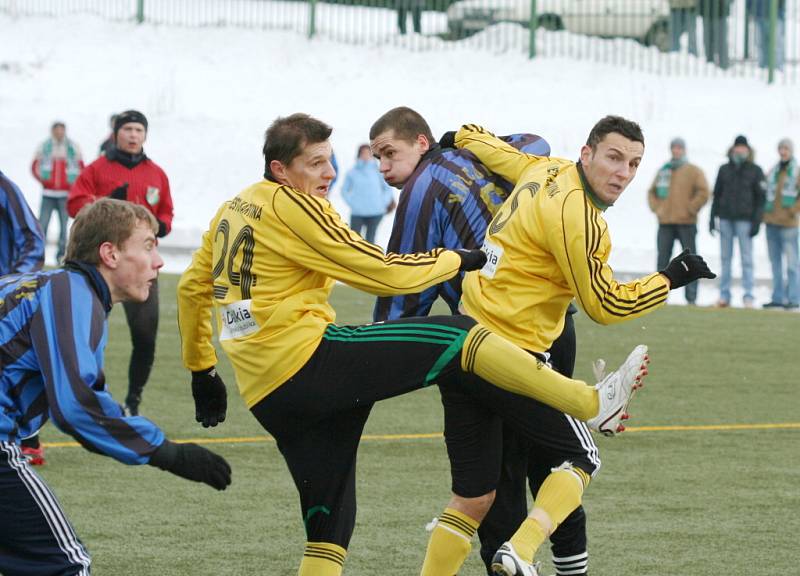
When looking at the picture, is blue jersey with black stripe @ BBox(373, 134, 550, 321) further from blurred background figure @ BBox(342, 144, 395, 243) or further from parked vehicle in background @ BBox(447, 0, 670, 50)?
parked vehicle in background @ BBox(447, 0, 670, 50)

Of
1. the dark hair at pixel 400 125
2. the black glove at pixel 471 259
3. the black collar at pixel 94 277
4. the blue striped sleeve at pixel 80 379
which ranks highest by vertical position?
the dark hair at pixel 400 125

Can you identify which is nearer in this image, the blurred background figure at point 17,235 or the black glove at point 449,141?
the black glove at point 449,141

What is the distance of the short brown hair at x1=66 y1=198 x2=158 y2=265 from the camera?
15.2 ft

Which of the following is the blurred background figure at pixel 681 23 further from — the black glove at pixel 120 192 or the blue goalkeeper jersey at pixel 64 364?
the blue goalkeeper jersey at pixel 64 364

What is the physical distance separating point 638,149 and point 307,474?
169 centimetres

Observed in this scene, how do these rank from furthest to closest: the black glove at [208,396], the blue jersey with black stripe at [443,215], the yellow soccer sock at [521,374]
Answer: the blue jersey with black stripe at [443,215], the black glove at [208,396], the yellow soccer sock at [521,374]

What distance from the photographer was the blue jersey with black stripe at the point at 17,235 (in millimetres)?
7512

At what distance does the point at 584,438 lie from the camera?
5758 millimetres

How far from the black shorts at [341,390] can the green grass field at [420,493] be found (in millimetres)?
1135

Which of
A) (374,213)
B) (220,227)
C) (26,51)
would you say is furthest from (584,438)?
(26,51)

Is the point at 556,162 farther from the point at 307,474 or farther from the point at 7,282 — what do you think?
the point at 7,282

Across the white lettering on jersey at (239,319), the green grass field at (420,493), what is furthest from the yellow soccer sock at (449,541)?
the white lettering on jersey at (239,319)

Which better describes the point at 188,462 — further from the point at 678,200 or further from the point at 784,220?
the point at 784,220

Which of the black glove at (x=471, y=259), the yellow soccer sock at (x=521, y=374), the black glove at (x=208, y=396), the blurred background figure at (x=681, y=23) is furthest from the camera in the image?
the blurred background figure at (x=681, y=23)
